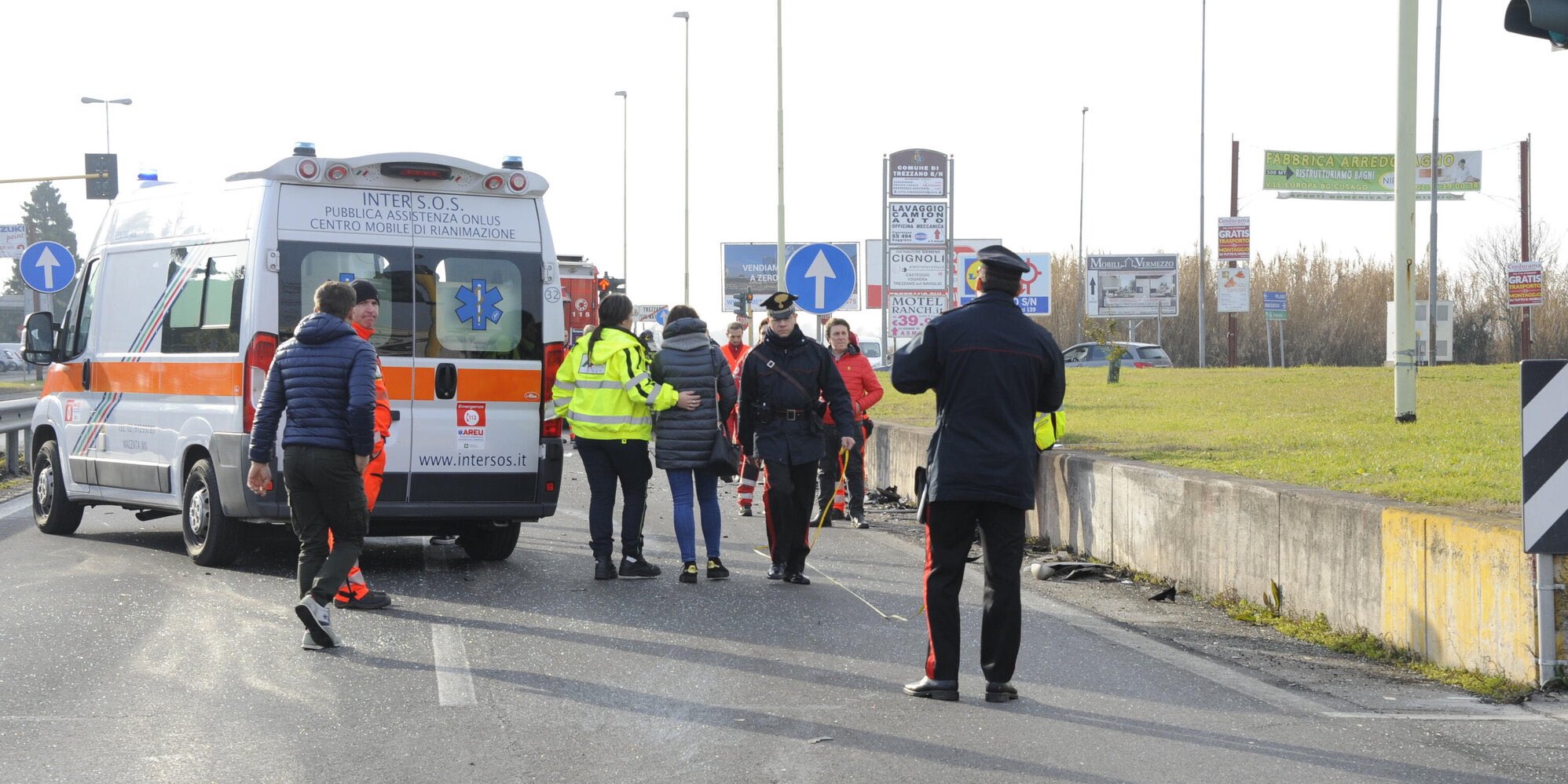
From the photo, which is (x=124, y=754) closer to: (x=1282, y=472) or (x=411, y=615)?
(x=411, y=615)

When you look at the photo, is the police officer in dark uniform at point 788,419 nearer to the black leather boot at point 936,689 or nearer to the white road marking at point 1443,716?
the black leather boot at point 936,689

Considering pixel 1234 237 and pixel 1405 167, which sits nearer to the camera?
pixel 1405 167

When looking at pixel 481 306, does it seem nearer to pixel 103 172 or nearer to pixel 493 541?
pixel 493 541

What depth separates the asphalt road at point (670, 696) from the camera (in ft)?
18.0

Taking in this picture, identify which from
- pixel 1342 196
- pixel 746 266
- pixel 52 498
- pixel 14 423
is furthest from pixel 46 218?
pixel 52 498

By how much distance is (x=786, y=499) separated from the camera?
1004 cm

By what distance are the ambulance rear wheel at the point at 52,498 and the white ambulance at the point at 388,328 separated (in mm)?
1495

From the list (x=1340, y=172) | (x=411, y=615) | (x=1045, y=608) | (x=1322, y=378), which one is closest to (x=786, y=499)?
(x=1045, y=608)

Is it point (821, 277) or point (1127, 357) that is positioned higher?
point (821, 277)

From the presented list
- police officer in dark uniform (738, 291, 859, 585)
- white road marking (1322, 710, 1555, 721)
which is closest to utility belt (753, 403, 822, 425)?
police officer in dark uniform (738, 291, 859, 585)

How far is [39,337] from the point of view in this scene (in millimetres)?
11836

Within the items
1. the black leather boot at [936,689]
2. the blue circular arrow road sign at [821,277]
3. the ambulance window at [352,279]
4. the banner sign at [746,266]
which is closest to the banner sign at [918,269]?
the blue circular arrow road sign at [821,277]

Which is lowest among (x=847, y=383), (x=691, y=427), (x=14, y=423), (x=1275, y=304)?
(x=14, y=423)

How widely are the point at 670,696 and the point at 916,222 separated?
13.4 metres
